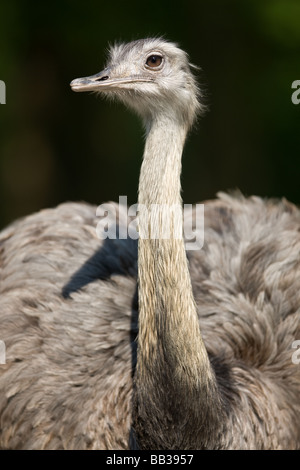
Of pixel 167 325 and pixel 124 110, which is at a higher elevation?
pixel 124 110

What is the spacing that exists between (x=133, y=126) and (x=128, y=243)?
4.15m

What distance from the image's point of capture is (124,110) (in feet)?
25.0

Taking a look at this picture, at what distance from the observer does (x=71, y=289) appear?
13.1ft

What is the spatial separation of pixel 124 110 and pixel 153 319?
4.69 m

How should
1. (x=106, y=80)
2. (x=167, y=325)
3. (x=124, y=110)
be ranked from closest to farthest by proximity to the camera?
(x=167, y=325)
(x=106, y=80)
(x=124, y=110)

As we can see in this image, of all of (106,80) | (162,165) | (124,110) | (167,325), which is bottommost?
(167,325)

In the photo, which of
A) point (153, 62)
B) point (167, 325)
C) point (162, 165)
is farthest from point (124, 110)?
point (167, 325)

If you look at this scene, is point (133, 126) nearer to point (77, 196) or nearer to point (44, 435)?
point (77, 196)

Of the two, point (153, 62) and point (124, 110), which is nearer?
point (153, 62)

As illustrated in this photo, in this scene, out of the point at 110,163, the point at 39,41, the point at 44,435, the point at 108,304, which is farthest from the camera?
the point at 110,163

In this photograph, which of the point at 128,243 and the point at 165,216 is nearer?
the point at 165,216

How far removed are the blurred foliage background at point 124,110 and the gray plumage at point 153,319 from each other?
3004 millimetres

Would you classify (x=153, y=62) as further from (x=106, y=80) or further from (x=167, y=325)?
(x=167, y=325)

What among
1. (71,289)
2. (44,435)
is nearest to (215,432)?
(44,435)
